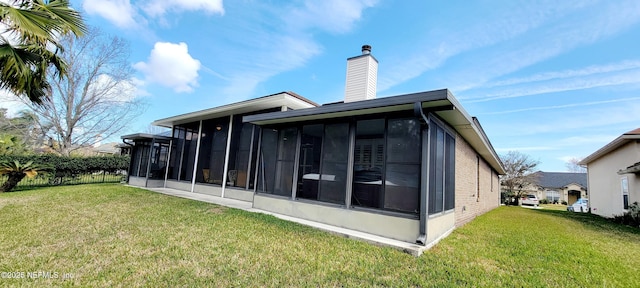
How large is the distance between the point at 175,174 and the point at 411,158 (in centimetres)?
993

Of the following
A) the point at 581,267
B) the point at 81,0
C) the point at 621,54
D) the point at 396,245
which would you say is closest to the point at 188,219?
the point at 396,245

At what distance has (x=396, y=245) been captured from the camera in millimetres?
4121

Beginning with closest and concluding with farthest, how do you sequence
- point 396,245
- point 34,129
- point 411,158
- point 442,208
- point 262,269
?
point 262,269, point 396,245, point 411,158, point 442,208, point 34,129

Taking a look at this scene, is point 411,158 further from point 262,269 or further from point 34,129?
point 34,129

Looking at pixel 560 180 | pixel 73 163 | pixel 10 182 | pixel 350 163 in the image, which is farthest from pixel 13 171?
pixel 560 180

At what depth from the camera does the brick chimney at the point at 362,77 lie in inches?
273

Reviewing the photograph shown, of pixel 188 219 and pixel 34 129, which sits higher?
pixel 34 129

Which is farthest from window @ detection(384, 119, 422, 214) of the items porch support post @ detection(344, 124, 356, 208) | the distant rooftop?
the distant rooftop

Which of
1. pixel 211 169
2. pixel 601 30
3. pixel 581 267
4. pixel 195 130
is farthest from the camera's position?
pixel 195 130

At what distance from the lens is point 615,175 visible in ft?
35.7

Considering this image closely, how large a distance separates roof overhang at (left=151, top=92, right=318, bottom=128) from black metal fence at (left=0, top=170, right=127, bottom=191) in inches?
290

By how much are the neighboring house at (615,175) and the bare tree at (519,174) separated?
11757 millimetres

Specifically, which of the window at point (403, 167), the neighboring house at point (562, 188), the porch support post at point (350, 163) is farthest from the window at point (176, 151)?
the neighboring house at point (562, 188)

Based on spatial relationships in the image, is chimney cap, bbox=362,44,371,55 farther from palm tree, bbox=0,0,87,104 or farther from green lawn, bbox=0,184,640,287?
palm tree, bbox=0,0,87,104
